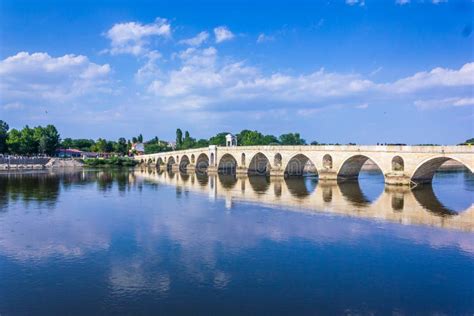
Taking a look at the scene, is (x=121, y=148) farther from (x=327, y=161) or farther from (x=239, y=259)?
(x=239, y=259)

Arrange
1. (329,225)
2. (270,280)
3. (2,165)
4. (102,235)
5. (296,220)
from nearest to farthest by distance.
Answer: (270,280) < (102,235) < (329,225) < (296,220) < (2,165)

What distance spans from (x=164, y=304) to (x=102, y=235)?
26.5 ft

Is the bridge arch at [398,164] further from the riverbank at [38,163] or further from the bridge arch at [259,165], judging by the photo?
the riverbank at [38,163]

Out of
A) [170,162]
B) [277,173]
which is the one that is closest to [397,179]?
[277,173]

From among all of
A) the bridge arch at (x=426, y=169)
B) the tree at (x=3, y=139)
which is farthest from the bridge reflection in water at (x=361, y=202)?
the tree at (x=3, y=139)

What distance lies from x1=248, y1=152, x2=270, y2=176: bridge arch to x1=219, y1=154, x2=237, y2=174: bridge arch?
5.62m

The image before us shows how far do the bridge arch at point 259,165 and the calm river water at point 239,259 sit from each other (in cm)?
2710

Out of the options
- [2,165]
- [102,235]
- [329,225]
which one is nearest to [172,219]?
[102,235]

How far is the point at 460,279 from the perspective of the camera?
11562 millimetres

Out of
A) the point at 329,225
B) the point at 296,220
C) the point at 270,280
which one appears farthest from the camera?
the point at 296,220

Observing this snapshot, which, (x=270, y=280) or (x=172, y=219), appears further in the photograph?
(x=172, y=219)

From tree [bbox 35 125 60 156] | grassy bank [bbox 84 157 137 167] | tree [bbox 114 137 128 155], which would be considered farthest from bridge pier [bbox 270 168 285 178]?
tree [bbox 114 137 128 155]

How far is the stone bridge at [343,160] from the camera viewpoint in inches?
1169

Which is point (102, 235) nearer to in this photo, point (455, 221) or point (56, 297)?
point (56, 297)
